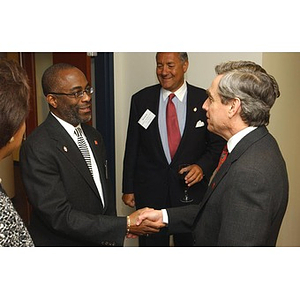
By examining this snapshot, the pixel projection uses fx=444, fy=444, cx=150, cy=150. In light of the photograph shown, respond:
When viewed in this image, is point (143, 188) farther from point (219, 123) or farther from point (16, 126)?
point (16, 126)

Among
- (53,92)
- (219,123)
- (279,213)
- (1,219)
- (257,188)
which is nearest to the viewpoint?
(1,219)

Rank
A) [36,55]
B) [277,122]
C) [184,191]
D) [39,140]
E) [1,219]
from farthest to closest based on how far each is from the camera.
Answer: [36,55] → [277,122] → [184,191] → [39,140] → [1,219]

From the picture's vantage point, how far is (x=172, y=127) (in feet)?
9.96

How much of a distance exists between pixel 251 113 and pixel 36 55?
2906mm

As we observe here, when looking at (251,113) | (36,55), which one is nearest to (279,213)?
(251,113)

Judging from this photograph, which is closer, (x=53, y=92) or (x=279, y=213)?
(x=279, y=213)

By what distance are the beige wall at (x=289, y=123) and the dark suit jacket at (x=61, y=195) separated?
149 centimetres

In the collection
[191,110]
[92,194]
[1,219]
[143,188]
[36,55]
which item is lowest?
[143,188]

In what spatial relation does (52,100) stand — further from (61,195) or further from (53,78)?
(61,195)

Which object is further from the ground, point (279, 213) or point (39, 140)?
point (39, 140)

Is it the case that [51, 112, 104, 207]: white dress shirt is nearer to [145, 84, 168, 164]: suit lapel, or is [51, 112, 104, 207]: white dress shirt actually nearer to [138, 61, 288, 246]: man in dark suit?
[138, 61, 288, 246]: man in dark suit

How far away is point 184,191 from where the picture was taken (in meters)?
2.98

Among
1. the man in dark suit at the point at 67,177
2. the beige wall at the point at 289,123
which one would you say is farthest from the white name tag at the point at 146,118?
the beige wall at the point at 289,123

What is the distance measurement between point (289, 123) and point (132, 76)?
51.8 inches
